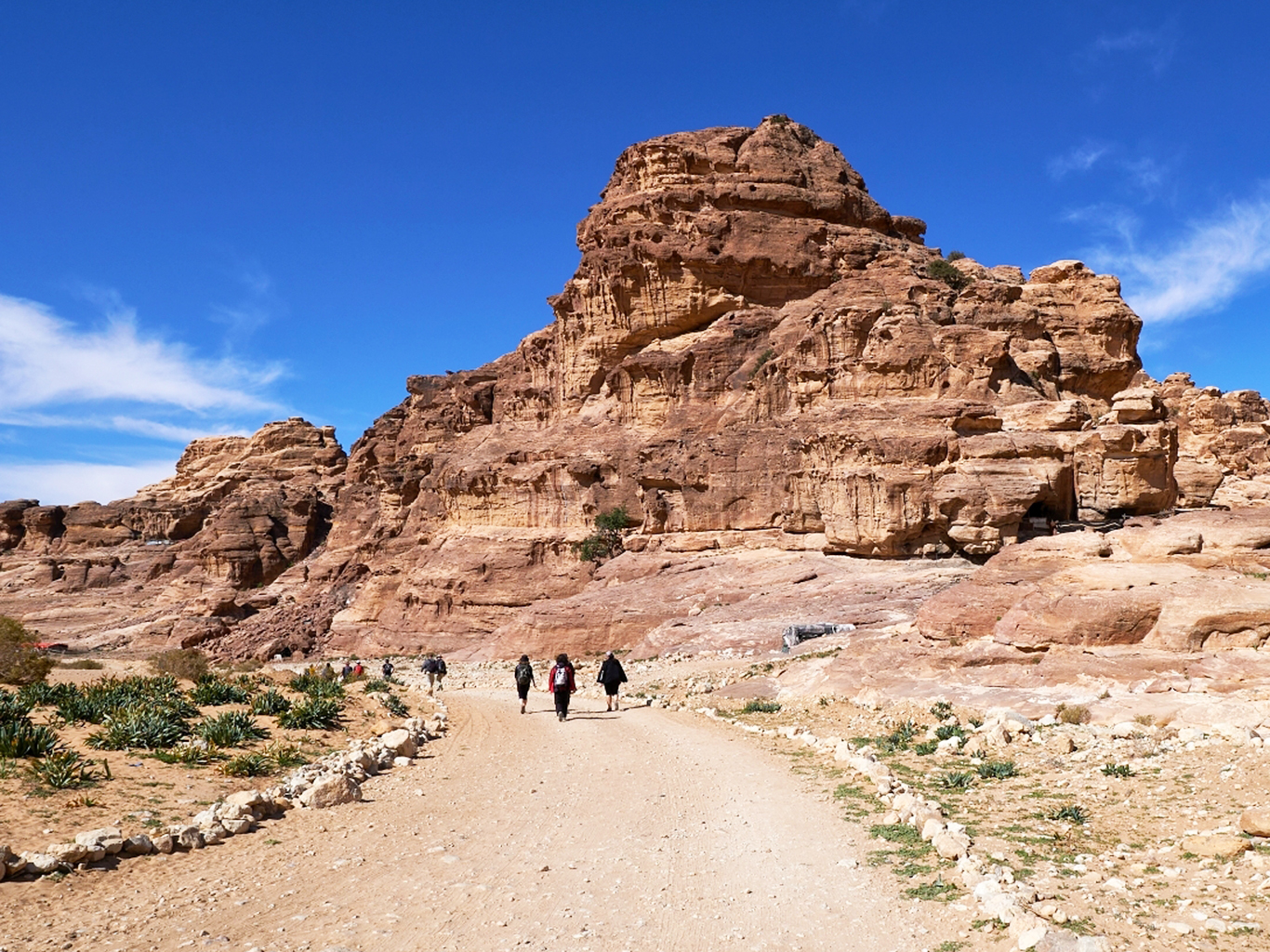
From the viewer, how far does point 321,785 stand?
998 centimetres

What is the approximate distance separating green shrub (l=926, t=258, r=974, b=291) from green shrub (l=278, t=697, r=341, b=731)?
48864 mm

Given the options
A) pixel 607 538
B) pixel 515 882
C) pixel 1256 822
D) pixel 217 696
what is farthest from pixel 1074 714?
pixel 607 538

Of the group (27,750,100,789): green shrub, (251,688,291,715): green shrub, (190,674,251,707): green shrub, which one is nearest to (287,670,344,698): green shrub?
(190,674,251,707): green shrub

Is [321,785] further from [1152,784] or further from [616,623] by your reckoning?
[616,623]

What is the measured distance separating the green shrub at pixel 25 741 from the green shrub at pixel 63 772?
40 centimetres

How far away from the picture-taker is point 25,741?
10508 mm

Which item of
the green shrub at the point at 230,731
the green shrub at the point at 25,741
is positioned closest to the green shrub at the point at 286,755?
the green shrub at the point at 230,731

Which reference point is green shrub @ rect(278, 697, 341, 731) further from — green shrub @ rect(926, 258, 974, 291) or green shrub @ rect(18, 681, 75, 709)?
green shrub @ rect(926, 258, 974, 291)

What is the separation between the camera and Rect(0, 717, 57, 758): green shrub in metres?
10.3

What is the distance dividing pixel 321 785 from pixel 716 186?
176 ft

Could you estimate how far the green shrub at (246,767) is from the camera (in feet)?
35.9

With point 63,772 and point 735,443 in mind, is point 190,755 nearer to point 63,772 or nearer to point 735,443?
point 63,772

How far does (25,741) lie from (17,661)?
11985 millimetres

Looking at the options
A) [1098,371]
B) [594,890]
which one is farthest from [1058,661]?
[1098,371]
